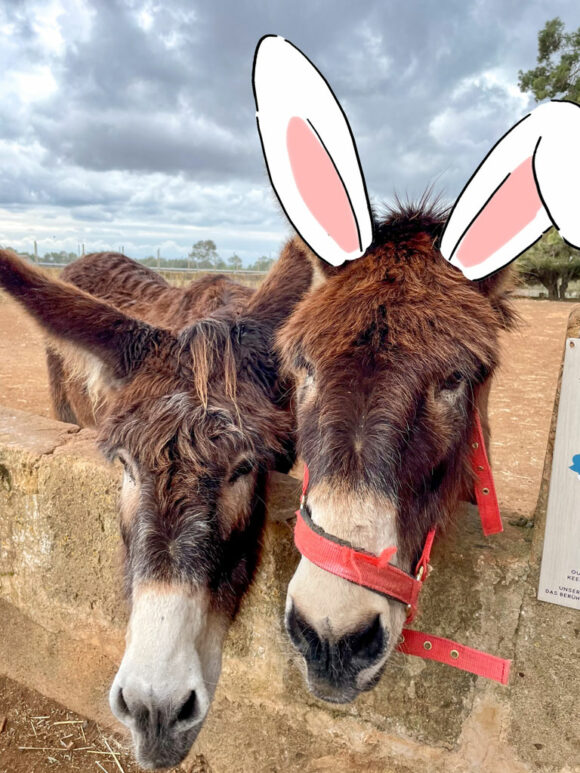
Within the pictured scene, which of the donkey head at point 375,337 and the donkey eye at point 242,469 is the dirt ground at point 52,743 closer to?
the donkey eye at point 242,469

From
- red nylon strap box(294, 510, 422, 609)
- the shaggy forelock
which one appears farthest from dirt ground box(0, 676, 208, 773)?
the shaggy forelock

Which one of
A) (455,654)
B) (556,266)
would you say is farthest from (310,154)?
A: (556,266)

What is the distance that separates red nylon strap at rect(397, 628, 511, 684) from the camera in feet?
5.46

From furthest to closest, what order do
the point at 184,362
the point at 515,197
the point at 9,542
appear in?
the point at 9,542, the point at 184,362, the point at 515,197

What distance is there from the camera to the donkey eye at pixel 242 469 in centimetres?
183

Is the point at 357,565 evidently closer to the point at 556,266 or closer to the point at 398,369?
the point at 398,369

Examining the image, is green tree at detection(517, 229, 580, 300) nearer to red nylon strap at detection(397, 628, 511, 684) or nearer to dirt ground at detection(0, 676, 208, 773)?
red nylon strap at detection(397, 628, 511, 684)

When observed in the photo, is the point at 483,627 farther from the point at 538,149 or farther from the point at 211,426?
the point at 538,149

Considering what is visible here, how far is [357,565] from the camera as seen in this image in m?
1.31

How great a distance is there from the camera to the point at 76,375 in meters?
2.42

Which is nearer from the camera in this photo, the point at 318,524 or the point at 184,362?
the point at 318,524

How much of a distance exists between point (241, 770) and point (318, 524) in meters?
1.91

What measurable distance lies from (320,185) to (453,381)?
31.5 inches

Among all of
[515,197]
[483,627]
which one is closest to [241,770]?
[483,627]
